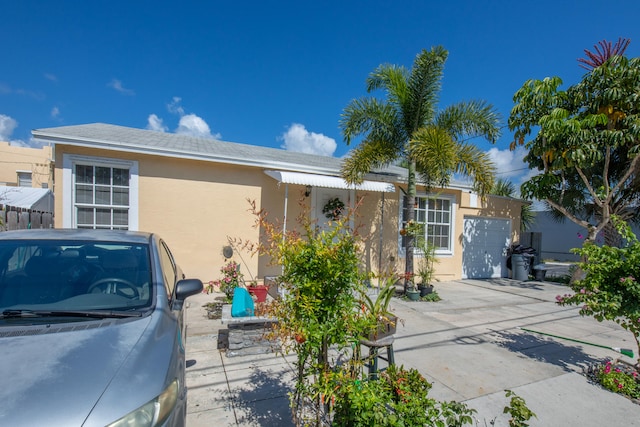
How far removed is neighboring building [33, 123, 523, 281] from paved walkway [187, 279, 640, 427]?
1.83 meters

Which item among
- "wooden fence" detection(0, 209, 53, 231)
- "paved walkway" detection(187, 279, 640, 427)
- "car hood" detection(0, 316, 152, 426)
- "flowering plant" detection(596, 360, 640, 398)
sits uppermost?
"wooden fence" detection(0, 209, 53, 231)

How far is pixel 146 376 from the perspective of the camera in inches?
65.7

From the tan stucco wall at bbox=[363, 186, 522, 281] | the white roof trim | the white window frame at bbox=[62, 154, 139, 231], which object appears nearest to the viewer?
the white window frame at bbox=[62, 154, 139, 231]

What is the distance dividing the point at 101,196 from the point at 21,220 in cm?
363

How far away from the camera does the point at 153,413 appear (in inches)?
62.5

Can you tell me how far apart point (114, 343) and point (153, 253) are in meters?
1.22

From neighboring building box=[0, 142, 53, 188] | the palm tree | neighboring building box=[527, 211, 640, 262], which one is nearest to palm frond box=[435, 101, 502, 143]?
the palm tree

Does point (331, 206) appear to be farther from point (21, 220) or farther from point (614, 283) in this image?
point (21, 220)

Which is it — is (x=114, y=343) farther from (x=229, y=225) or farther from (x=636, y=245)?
(x=229, y=225)

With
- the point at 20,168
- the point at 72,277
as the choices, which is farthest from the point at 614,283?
the point at 20,168

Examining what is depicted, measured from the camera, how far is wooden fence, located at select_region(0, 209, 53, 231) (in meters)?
6.82

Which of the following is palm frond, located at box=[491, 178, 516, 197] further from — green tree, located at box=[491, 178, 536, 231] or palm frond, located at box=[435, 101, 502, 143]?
palm frond, located at box=[435, 101, 502, 143]

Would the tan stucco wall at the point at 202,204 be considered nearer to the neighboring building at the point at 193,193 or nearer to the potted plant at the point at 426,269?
the neighboring building at the point at 193,193

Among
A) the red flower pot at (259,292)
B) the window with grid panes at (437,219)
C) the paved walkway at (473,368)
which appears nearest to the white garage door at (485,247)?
the window with grid panes at (437,219)
